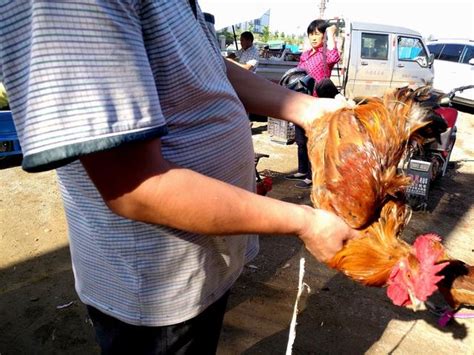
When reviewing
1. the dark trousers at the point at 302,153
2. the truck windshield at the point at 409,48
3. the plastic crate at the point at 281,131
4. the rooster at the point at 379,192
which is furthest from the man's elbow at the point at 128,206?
the truck windshield at the point at 409,48

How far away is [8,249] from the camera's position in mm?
4023

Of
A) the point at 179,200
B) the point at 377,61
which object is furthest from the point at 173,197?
the point at 377,61

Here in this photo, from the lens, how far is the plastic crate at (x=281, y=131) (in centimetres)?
824

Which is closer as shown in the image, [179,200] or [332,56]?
[179,200]

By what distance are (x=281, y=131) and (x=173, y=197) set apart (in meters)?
7.64

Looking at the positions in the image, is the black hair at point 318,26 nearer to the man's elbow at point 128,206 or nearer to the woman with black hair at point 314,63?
the woman with black hair at point 314,63

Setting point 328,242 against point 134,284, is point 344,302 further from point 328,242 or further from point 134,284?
point 134,284

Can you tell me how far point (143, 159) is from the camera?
2.80 feet

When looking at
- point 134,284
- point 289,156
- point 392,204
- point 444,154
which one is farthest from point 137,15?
point 289,156

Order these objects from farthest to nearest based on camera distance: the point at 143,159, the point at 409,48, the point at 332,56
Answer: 1. the point at 409,48
2. the point at 332,56
3. the point at 143,159

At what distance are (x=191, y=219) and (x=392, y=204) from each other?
1.04 metres

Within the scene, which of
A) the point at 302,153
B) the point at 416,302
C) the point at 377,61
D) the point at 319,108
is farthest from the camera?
the point at 377,61

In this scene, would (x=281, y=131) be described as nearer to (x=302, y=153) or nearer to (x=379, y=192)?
(x=302, y=153)

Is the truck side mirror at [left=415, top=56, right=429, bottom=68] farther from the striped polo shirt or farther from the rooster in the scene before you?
the striped polo shirt
